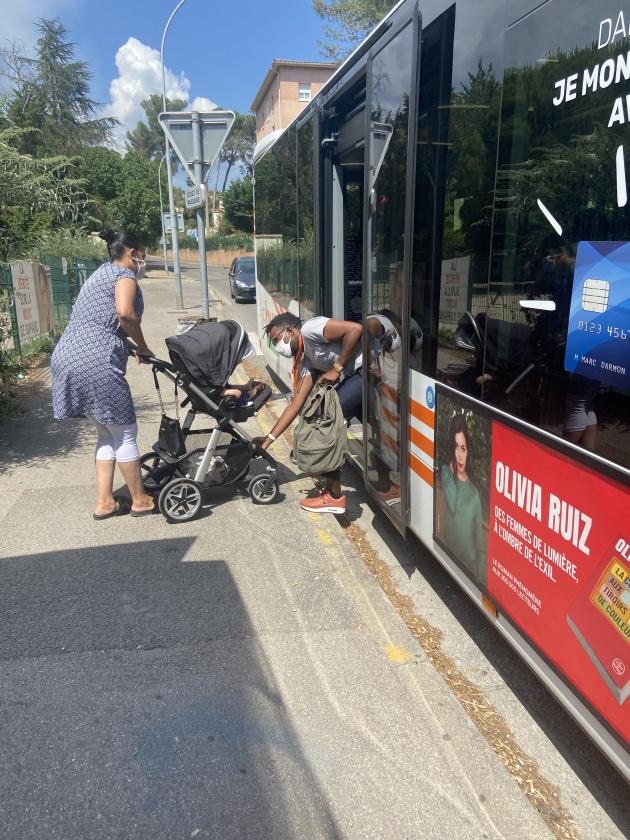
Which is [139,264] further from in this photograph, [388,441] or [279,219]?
[279,219]

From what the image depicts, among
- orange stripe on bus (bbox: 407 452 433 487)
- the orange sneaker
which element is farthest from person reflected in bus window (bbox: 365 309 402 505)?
the orange sneaker

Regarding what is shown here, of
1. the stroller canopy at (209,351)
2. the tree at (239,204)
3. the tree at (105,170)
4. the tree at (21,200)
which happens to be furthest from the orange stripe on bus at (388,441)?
the tree at (239,204)

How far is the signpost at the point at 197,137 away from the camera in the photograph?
775 cm

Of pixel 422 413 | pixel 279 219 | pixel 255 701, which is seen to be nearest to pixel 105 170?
pixel 279 219

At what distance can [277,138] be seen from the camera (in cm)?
723

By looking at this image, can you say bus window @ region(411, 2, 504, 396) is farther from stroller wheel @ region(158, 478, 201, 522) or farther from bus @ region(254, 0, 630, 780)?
stroller wheel @ region(158, 478, 201, 522)

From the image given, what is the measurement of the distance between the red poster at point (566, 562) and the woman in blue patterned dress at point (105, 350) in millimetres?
2773

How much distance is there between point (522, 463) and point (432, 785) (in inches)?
49.0

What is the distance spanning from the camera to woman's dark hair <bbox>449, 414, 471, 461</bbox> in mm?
2756

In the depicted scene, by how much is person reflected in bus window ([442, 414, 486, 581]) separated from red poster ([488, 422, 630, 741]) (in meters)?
0.15

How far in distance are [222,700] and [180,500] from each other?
1990 mm

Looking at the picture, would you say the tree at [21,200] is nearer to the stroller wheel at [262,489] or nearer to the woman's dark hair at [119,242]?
the woman's dark hair at [119,242]

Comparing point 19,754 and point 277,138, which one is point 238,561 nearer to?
point 19,754

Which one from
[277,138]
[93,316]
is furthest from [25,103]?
[93,316]
